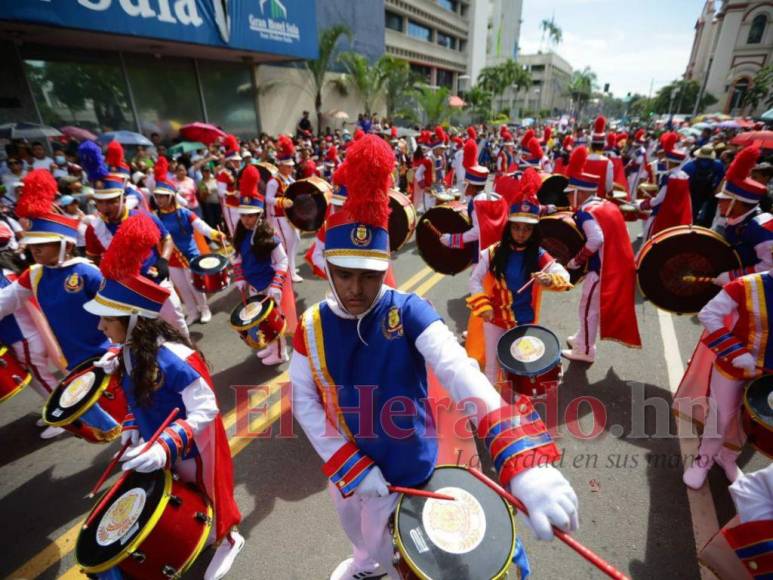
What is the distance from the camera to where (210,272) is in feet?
16.6

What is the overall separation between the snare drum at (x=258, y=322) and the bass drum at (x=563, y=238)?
3160 millimetres

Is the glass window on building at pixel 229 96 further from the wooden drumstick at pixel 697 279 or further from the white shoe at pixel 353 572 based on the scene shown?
the white shoe at pixel 353 572

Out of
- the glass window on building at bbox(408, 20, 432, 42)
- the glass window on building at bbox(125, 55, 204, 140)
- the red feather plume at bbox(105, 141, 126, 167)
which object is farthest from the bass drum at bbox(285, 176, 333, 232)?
the glass window on building at bbox(408, 20, 432, 42)

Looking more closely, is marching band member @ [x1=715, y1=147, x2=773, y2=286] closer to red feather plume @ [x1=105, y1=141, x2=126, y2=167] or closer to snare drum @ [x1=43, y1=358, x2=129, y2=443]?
snare drum @ [x1=43, y1=358, x2=129, y2=443]

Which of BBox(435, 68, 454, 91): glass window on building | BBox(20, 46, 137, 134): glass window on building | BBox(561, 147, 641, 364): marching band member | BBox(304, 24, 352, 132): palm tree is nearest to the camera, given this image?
BBox(561, 147, 641, 364): marching band member

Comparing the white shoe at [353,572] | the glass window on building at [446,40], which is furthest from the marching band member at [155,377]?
the glass window on building at [446,40]

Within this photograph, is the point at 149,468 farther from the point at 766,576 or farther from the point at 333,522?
the point at 766,576

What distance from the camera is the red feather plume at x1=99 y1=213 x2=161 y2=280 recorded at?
2191 millimetres

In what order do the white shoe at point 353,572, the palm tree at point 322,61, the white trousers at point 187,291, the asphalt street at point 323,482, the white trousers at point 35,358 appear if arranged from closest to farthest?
the white shoe at point 353,572 < the asphalt street at point 323,482 < the white trousers at point 35,358 < the white trousers at point 187,291 < the palm tree at point 322,61

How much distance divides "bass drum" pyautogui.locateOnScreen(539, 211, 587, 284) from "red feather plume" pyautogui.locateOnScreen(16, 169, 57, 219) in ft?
15.9

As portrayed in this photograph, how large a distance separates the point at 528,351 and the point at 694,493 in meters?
1.76

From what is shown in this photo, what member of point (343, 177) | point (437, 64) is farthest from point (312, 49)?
point (437, 64)

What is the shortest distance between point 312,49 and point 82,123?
9.41 m

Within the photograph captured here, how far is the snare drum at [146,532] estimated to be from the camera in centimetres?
187
